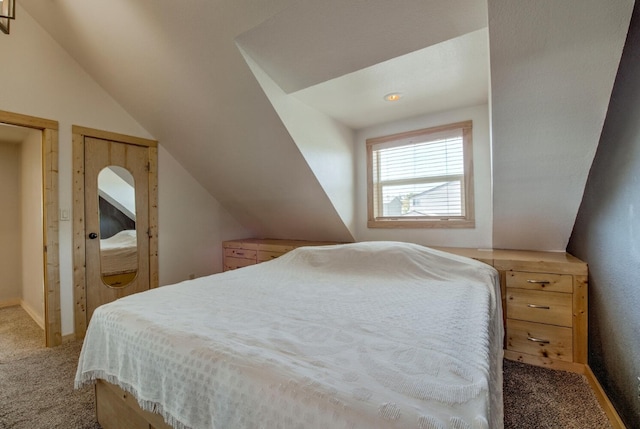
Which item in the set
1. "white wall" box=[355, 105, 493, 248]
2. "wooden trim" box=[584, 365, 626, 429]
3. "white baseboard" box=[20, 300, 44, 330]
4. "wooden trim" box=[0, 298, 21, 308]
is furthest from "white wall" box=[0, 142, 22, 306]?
"wooden trim" box=[584, 365, 626, 429]

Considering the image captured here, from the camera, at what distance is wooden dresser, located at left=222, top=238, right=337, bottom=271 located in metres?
3.43

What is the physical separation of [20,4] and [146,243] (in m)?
2.33

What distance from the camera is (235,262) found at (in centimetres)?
389

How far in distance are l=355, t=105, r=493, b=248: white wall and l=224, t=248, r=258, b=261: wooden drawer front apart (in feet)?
4.88

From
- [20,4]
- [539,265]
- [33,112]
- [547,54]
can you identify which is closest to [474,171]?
[539,265]

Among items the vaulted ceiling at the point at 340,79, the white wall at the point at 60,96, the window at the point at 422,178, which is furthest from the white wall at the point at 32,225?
the window at the point at 422,178

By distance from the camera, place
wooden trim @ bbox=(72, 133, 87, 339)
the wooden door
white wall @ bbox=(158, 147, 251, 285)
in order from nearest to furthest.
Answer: wooden trim @ bbox=(72, 133, 87, 339) → the wooden door → white wall @ bbox=(158, 147, 251, 285)

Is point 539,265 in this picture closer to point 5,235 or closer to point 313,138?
point 313,138

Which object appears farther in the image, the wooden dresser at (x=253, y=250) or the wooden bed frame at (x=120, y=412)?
the wooden dresser at (x=253, y=250)

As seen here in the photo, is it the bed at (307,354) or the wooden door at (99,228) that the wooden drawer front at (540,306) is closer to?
the bed at (307,354)

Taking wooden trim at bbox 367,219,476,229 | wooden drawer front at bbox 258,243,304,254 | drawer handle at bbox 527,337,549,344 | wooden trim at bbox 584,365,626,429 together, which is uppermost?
wooden trim at bbox 367,219,476,229

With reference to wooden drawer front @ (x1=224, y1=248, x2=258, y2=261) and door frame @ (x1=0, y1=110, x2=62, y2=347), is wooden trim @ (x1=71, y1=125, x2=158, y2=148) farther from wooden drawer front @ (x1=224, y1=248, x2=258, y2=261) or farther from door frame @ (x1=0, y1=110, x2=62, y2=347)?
wooden drawer front @ (x1=224, y1=248, x2=258, y2=261)

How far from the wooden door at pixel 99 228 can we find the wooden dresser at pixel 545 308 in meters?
3.38

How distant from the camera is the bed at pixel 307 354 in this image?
73cm
